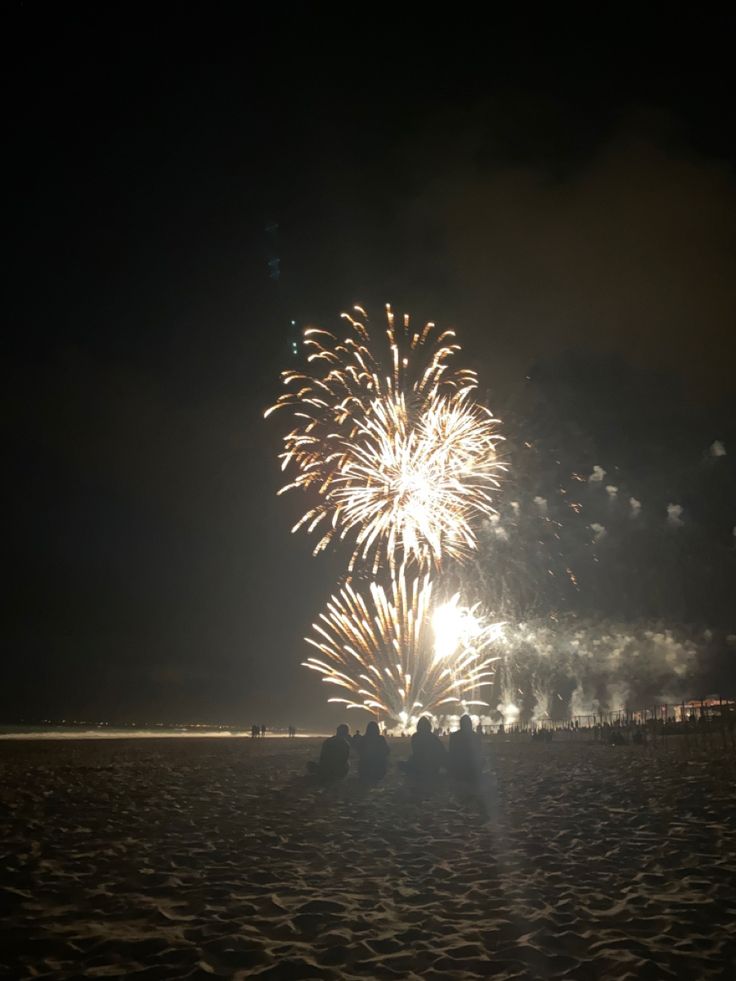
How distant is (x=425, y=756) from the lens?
19297 mm

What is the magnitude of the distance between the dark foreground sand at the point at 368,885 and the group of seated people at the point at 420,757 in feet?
6.87

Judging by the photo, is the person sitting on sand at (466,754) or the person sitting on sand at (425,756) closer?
the person sitting on sand at (466,754)

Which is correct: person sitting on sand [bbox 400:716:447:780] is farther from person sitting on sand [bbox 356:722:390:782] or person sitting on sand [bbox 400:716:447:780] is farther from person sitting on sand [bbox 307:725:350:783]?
person sitting on sand [bbox 307:725:350:783]

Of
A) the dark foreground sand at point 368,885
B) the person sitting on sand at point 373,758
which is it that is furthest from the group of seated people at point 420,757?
the dark foreground sand at point 368,885

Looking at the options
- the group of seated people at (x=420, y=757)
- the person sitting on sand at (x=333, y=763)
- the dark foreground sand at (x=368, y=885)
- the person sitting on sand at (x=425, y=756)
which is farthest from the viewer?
the person sitting on sand at (x=425, y=756)

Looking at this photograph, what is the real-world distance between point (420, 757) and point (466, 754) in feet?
5.44

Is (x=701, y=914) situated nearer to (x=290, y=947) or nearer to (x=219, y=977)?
(x=290, y=947)

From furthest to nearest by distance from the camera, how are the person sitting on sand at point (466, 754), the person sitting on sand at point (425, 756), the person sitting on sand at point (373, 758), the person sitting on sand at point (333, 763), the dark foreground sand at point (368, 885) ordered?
1. the person sitting on sand at point (425, 756)
2. the person sitting on sand at point (333, 763)
3. the person sitting on sand at point (373, 758)
4. the person sitting on sand at point (466, 754)
5. the dark foreground sand at point (368, 885)

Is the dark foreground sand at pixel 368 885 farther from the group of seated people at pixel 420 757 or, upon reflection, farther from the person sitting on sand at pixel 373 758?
the person sitting on sand at pixel 373 758

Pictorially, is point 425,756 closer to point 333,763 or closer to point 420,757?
A: point 420,757

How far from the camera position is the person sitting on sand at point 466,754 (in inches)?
715

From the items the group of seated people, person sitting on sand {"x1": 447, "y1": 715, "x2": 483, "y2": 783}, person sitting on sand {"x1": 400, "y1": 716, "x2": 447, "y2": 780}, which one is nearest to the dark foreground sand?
person sitting on sand {"x1": 447, "y1": 715, "x2": 483, "y2": 783}

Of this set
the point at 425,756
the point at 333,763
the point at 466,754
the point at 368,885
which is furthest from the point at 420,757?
the point at 368,885

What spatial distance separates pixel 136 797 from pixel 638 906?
12.7m
